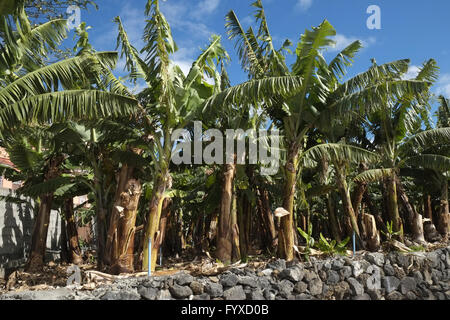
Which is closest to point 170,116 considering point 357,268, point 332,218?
point 357,268

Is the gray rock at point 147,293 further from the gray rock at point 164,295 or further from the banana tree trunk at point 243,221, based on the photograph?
the banana tree trunk at point 243,221

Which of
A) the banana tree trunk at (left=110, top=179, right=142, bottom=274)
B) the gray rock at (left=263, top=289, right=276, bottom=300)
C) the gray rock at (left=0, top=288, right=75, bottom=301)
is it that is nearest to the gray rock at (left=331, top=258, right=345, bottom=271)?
the gray rock at (left=263, top=289, right=276, bottom=300)

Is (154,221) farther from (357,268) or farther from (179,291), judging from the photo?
(357,268)

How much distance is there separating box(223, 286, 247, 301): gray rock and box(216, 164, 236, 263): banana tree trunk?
2469mm

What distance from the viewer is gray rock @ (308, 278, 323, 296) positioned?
Answer: 7.28 meters

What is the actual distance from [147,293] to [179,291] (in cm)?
51

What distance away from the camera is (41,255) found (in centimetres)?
1125

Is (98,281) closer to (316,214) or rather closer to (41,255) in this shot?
(41,255)

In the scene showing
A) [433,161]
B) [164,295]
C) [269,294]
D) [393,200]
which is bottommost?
[269,294]

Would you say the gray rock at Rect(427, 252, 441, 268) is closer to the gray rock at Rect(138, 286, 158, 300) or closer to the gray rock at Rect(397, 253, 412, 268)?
the gray rock at Rect(397, 253, 412, 268)

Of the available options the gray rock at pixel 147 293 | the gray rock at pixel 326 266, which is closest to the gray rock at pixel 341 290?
the gray rock at pixel 326 266

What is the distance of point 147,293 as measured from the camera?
580 cm

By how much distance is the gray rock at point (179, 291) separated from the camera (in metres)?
6.04
